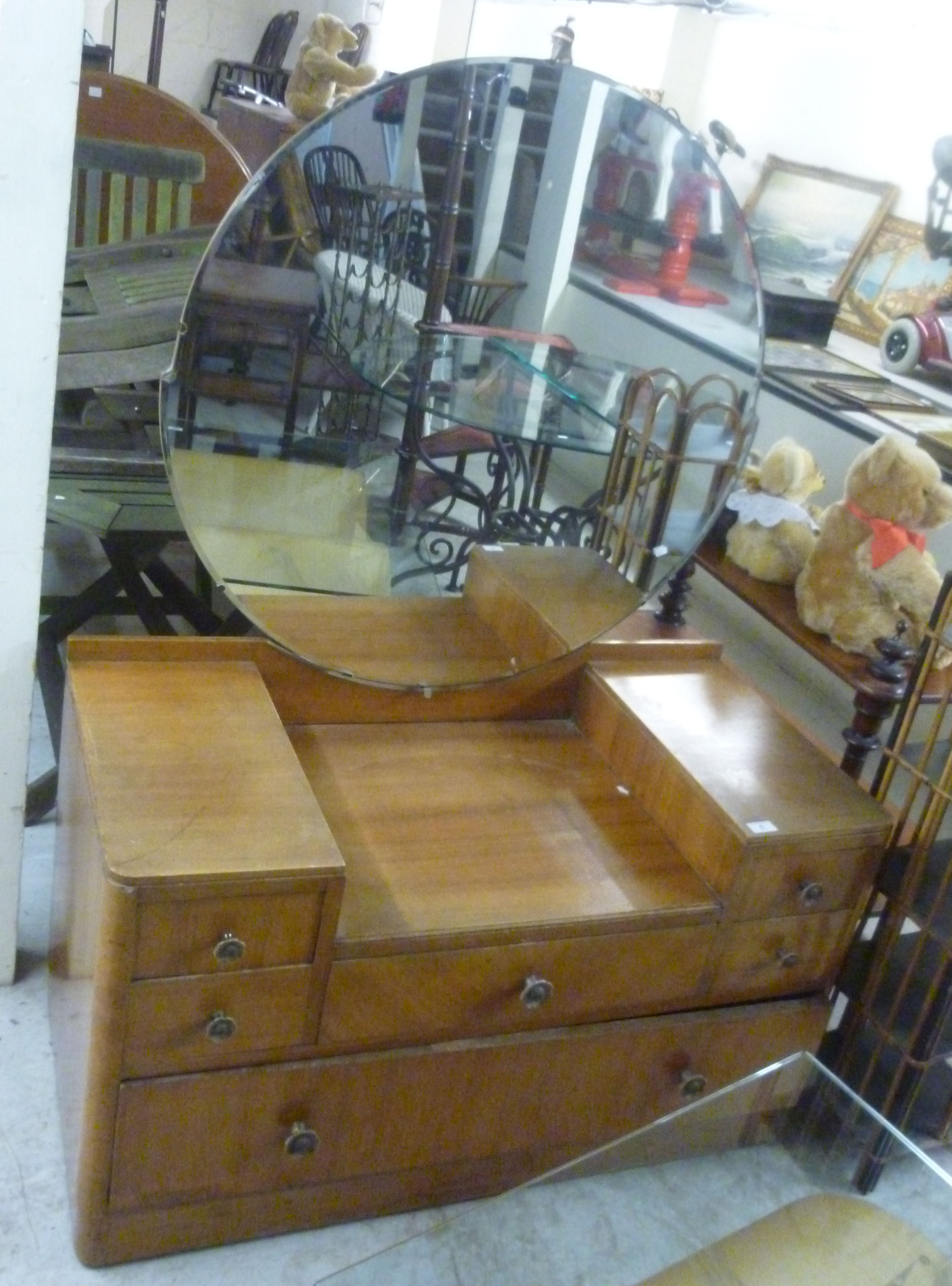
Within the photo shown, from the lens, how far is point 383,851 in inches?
50.0

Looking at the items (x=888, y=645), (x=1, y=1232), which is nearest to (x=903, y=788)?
(x=888, y=645)

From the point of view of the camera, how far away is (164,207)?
7.06 ft

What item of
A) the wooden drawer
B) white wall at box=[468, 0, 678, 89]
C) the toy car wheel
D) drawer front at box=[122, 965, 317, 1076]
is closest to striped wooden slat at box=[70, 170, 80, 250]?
white wall at box=[468, 0, 678, 89]

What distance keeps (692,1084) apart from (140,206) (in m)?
1.63

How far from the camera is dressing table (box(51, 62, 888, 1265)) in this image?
1.12 m

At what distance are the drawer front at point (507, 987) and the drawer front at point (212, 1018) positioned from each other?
32 millimetres

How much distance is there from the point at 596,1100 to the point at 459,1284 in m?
0.37

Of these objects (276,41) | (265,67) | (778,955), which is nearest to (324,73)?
(778,955)

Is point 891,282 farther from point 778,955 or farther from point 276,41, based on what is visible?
point 276,41

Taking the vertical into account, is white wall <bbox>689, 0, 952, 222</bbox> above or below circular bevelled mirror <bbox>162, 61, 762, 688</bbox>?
above

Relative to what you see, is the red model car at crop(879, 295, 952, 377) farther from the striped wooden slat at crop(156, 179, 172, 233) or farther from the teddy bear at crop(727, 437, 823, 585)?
the striped wooden slat at crop(156, 179, 172, 233)

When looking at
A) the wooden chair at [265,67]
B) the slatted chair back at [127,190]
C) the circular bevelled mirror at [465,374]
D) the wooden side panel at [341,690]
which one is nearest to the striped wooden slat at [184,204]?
the slatted chair back at [127,190]

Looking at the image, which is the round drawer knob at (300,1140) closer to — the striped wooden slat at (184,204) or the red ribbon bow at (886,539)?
the red ribbon bow at (886,539)

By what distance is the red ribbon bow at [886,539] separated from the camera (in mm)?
1635
